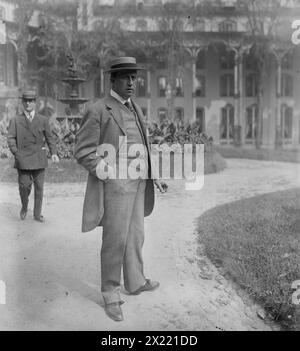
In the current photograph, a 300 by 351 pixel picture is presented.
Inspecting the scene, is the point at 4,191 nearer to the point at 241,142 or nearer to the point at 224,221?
the point at 224,221

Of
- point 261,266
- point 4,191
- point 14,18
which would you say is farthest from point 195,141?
point 14,18

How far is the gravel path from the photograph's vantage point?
3.75 metres

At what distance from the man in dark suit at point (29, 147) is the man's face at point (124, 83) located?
2954 millimetres

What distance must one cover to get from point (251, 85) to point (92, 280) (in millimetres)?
25871

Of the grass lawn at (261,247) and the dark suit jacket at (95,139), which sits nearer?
the dark suit jacket at (95,139)

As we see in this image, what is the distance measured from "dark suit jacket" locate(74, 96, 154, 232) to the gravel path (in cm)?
72

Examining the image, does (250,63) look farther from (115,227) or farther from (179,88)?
(115,227)

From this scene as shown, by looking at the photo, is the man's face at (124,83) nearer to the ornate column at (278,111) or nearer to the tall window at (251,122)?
the ornate column at (278,111)

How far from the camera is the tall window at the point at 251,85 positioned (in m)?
28.7

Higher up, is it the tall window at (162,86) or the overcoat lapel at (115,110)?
the tall window at (162,86)

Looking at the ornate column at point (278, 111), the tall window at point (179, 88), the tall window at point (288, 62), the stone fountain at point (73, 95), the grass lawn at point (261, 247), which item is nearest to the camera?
the grass lawn at point (261, 247)

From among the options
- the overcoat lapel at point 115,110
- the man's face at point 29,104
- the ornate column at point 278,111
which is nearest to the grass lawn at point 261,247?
the overcoat lapel at point 115,110

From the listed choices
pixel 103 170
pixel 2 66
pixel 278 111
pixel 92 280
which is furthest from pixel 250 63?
pixel 103 170

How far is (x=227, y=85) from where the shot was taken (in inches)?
1139
